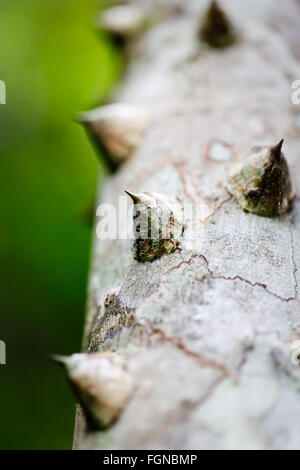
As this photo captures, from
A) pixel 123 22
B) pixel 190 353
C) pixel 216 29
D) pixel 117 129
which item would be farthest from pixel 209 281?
pixel 123 22

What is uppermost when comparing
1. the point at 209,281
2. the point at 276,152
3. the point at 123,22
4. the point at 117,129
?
the point at 123,22

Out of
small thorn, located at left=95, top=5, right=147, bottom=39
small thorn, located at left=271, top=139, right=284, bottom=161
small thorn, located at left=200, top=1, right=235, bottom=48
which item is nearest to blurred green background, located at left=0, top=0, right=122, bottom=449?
small thorn, located at left=95, top=5, right=147, bottom=39

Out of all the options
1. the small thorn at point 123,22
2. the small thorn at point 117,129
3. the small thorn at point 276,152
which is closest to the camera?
the small thorn at point 276,152

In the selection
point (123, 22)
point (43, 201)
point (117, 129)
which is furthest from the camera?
point (43, 201)

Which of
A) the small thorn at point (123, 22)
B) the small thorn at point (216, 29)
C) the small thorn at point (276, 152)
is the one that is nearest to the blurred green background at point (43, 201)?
the small thorn at point (123, 22)

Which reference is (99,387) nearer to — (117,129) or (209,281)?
(209,281)

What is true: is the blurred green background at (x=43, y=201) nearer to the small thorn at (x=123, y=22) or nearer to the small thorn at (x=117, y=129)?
the small thorn at (x=123, y=22)
